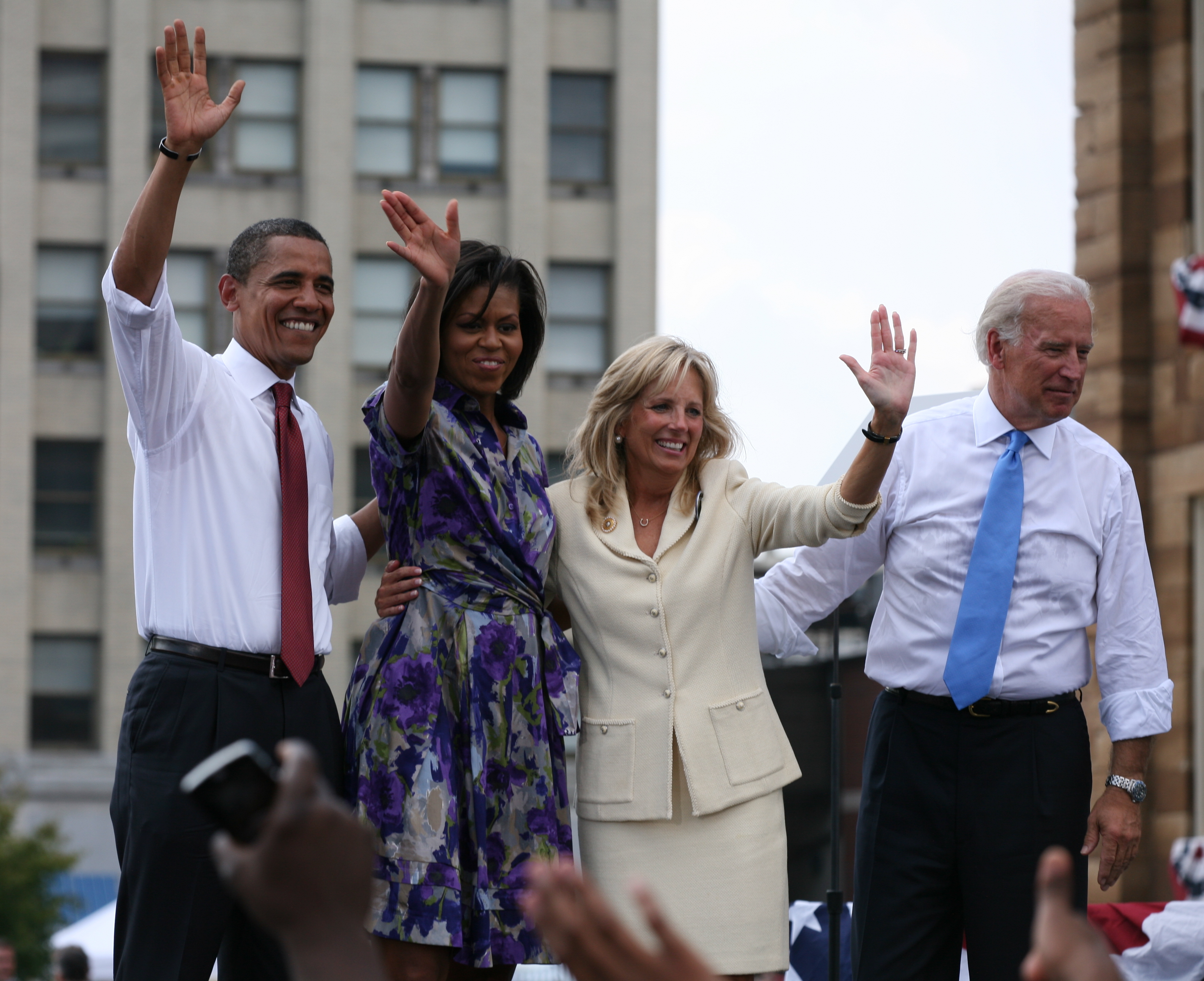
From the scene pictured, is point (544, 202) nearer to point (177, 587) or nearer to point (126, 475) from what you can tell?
point (126, 475)

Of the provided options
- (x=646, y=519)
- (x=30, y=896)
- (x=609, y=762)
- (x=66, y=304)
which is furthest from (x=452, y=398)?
(x=66, y=304)

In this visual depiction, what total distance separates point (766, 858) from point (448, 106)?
27.4m

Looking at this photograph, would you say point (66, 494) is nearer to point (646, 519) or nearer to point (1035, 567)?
point (646, 519)

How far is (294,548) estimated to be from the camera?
4.07 meters

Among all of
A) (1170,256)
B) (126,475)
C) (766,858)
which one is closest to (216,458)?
(766,858)

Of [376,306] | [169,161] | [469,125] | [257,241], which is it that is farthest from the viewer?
[469,125]

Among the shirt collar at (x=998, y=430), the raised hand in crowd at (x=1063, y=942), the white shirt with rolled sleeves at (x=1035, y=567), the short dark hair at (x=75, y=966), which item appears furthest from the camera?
the short dark hair at (x=75, y=966)

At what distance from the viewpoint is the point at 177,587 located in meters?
3.95

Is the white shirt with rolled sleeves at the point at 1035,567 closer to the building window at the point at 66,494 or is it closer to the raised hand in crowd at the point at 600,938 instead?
the raised hand in crowd at the point at 600,938

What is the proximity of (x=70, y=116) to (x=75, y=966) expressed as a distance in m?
21.6

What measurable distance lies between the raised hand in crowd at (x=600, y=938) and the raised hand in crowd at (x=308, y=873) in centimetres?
21

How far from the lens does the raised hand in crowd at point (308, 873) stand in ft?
5.88

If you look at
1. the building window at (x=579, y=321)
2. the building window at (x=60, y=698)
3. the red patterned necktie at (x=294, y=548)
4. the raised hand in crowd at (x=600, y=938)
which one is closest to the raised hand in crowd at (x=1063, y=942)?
the raised hand in crowd at (x=600, y=938)

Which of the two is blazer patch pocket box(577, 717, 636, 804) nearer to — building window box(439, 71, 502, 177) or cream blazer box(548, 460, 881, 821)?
cream blazer box(548, 460, 881, 821)
